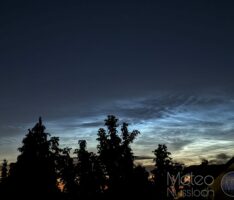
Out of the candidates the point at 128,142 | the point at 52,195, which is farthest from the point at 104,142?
the point at 52,195

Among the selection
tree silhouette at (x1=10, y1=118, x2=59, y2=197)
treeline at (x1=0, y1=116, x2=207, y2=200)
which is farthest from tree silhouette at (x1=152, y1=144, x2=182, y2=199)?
tree silhouette at (x1=10, y1=118, x2=59, y2=197)

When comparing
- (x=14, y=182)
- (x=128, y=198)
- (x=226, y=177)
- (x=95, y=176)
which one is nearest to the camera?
(x=14, y=182)

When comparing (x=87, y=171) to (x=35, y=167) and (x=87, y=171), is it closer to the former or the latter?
(x=87, y=171)

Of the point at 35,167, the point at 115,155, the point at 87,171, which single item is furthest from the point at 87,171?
the point at 35,167

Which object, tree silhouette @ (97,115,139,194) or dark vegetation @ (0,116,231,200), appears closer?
dark vegetation @ (0,116,231,200)

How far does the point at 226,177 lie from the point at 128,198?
645 inches

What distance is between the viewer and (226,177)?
38.2 m

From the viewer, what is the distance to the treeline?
1398 inches

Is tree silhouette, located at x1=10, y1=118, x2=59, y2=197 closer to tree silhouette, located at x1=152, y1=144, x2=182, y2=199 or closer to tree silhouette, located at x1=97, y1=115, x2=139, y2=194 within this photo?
tree silhouette, located at x1=97, y1=115, x2=139, y2=194

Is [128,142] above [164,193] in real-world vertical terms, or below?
above

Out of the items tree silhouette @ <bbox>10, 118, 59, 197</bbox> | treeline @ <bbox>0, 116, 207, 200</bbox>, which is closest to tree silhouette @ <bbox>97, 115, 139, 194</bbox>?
treeline @ <bbox>0, 116, 207, 200</bbox>

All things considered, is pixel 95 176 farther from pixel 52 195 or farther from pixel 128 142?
pixel 52 195

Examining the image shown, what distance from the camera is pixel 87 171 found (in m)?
61.1

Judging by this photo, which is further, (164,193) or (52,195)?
(164,193)
